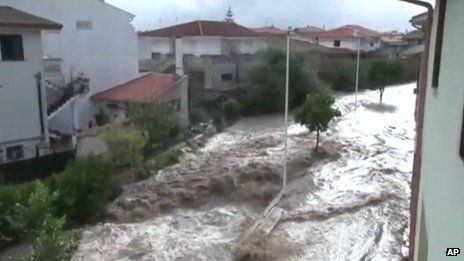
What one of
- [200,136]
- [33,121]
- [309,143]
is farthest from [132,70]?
[309,143]

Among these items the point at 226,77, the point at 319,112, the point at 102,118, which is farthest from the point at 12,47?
the point at 226,77

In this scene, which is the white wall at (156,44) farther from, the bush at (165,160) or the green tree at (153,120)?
the bush at (165,160)

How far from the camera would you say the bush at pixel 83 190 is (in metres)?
9.98

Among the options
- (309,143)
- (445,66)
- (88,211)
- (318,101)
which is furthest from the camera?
(309,143)

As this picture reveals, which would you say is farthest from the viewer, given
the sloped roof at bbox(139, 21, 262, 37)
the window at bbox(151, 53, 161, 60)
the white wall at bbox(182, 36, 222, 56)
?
the sloped roof at bbox(139, 21, 262, 37)

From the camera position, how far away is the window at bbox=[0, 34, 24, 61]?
13.2m

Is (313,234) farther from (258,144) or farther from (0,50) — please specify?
(0,50)

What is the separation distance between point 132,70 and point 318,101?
28.8 ft

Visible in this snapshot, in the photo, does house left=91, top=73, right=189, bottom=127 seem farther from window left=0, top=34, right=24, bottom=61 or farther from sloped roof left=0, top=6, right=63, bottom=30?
window left=0, top=34, right=24, bottom=61

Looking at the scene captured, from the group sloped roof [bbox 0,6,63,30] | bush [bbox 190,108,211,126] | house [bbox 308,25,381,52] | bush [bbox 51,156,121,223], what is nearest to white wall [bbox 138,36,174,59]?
bush [bbox 190,108,211,126]

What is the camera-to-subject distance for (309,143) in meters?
17.0

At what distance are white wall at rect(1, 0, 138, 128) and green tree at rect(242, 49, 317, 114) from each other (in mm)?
5794

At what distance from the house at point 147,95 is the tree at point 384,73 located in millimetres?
13970

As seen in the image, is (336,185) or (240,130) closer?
(336,185)
